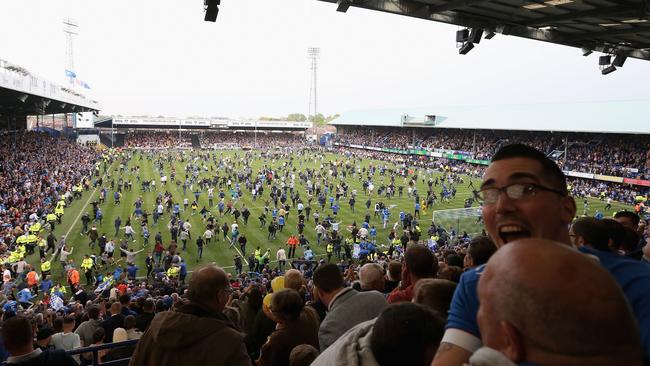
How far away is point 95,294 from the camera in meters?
13.0

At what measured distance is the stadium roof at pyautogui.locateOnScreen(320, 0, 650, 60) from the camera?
8.77 meters

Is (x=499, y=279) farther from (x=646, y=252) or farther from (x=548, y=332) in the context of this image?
(x=646, y=252)

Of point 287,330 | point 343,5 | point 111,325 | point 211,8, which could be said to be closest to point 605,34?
point 343,5

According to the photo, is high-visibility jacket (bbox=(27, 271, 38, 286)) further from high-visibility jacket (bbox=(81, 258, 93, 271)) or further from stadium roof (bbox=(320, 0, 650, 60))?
stadium roof (bbox=(320, 0, 650, 60))

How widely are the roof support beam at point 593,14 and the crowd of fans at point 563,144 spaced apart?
22.7m

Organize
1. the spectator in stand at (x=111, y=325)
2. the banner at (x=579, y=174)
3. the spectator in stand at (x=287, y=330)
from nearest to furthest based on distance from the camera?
1. the spectator in stand at (x=287, y=330)
2. the spectator in stand at (x=111, y=325)
3. the banner at (x=579, y=174)

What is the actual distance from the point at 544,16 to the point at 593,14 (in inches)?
38.6

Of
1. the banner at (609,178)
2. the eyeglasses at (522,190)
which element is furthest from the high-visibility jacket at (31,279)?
the banner at (609,178)

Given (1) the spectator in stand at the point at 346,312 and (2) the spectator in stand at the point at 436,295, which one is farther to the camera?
(1) the spectator in stand at the point at 346,312

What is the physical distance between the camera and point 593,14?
916 cm

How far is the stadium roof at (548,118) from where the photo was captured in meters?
42.1

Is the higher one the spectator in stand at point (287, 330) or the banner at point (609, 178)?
the spectator in stand at point (287, 330)

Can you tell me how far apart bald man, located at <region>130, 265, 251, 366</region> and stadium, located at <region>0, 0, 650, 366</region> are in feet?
0.03

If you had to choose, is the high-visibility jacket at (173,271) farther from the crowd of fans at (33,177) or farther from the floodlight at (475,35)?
the floodlight at (475,35)
